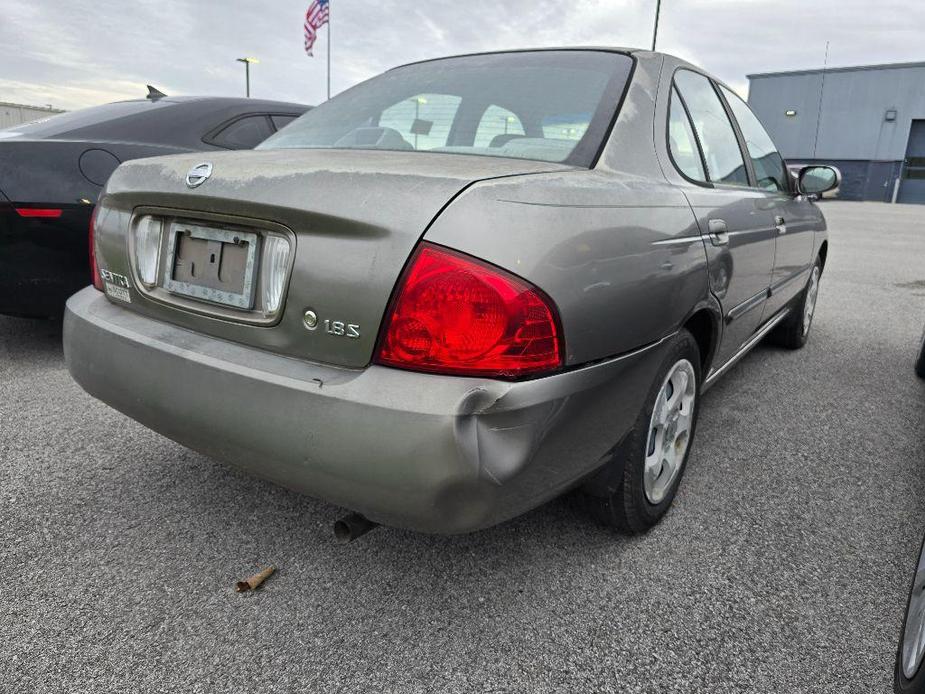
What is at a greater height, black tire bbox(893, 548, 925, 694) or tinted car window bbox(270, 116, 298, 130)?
tinted car window bbox(270, 116, 298, 130)

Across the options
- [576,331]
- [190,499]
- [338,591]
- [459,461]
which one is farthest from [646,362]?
[190,499]

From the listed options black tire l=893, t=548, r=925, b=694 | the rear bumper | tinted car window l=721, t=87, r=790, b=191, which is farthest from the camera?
tinted car window l=721, t=87, r=790, b=191

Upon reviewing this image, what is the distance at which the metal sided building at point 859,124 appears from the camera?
116ft

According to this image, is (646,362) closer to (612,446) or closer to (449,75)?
(612,446)

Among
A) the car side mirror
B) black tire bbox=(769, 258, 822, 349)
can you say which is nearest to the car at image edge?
the car side mirror

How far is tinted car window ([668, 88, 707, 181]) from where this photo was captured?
2.16 metres

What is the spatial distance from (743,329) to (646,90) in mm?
1225

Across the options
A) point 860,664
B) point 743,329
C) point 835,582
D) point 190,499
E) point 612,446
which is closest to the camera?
point 860,664

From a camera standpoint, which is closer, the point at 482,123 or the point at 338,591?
the point at 338,591

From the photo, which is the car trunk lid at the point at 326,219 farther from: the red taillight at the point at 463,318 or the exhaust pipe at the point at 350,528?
the exhaust pipe at the point at 350,528

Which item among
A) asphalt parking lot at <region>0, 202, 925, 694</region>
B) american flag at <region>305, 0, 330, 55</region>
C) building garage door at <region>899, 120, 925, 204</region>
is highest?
american flag at <region>305, 0, 330, 55</region>

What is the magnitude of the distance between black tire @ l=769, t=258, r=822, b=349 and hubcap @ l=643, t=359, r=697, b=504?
90.0 inches

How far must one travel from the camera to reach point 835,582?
1.88 metres

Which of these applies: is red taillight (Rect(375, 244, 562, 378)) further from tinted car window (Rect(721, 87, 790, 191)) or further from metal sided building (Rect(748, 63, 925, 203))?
metal sided building (Rect(748, 63, 925, 203))
